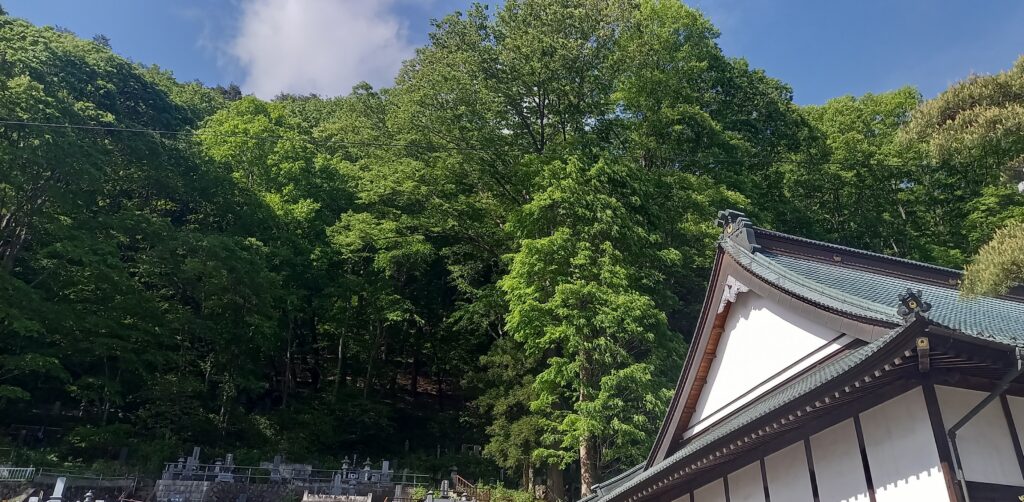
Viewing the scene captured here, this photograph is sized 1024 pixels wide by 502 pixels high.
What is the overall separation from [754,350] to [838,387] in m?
3.07

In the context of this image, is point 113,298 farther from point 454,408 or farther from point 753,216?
point 753,216

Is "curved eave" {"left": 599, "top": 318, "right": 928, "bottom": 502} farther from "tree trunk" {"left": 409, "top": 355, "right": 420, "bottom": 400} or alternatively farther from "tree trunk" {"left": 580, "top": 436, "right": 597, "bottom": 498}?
"tree trunk" {"left": 409, "top": 355, "right": 420, "bottom": 400}

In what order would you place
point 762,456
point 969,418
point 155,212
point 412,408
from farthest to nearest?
point 412,408, point 155,212, point 762,456, point 969,418

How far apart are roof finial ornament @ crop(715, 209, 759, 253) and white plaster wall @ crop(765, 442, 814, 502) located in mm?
3051

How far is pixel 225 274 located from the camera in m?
21.9

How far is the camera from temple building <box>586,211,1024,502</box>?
18.1ft

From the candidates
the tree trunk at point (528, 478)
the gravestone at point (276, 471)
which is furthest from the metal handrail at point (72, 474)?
the tree trunk at point (528, 478)

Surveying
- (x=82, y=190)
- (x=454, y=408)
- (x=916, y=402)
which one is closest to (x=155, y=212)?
(x=82, y=190)

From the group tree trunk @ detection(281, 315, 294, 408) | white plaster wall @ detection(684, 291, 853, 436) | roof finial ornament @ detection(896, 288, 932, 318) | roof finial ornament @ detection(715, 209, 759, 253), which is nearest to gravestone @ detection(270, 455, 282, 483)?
tree trunk @ detection(281, 315, 294, 408)

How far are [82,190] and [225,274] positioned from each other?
5523 millimetres

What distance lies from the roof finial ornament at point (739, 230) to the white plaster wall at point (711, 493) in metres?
3.38

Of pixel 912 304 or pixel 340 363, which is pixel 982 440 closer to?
pixel 912 304

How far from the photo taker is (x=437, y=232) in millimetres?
25531

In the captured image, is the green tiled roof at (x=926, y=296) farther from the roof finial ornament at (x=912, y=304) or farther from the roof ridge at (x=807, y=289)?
the roof finial ornament at (x=912, y=304)
